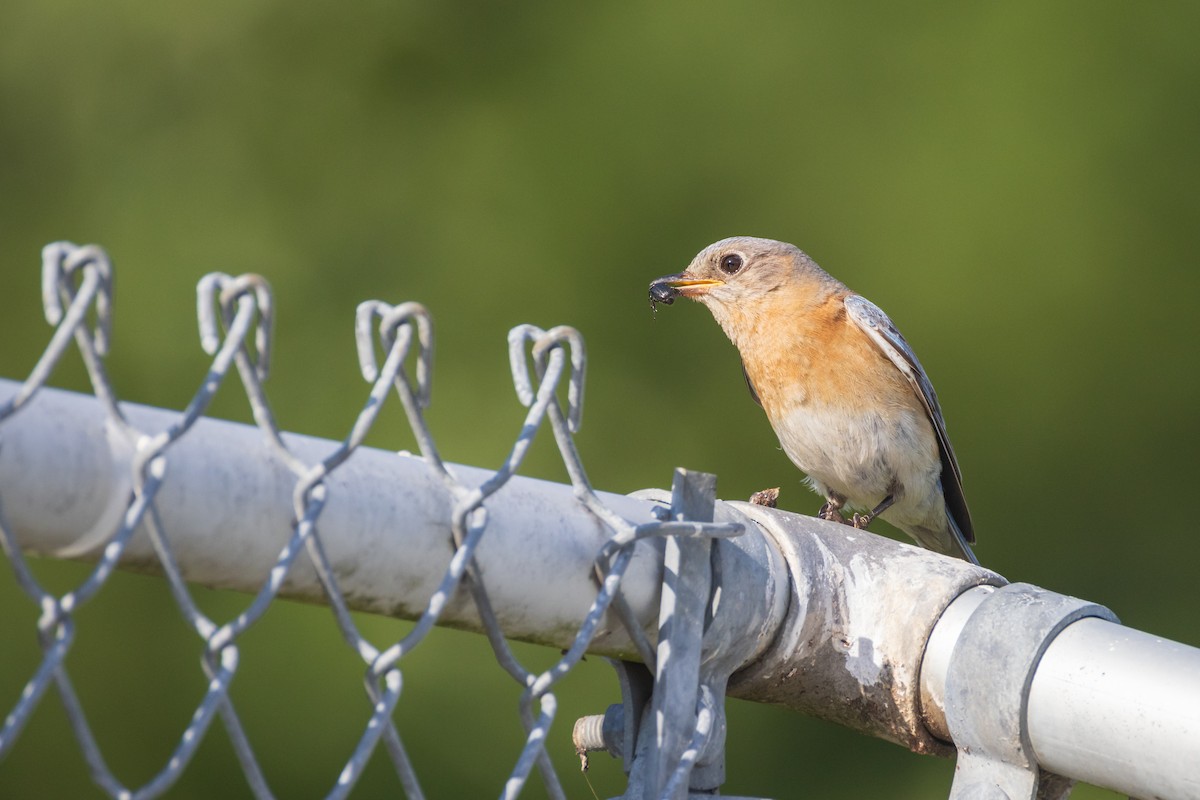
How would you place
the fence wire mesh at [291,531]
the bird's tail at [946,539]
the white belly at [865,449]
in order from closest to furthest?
the fence wire mesh at [291,531], the white belly at [865,449], the bird's tail at [946,539]

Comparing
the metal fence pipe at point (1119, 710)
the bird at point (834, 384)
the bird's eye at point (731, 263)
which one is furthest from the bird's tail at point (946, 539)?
the metal fence pipe at point (1119, 710)

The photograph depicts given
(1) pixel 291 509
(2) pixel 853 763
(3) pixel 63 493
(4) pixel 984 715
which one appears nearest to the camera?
(3) pixel 63 493

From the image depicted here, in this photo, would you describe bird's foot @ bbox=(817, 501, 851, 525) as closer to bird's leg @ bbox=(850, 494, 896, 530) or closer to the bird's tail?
bird's leg @ bbox=(850, 494, 896, 530)

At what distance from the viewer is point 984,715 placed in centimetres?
140

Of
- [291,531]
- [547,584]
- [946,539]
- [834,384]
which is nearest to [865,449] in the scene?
[834,384]

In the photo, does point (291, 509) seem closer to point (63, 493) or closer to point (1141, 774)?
point (63, 493)

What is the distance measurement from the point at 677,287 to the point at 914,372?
0.66 metres

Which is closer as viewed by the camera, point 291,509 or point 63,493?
point 63,493

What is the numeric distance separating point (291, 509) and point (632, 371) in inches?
133

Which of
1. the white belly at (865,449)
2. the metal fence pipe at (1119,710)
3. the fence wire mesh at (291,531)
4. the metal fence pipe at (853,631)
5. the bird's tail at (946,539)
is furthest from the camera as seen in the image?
the bird's tail at (946,539)

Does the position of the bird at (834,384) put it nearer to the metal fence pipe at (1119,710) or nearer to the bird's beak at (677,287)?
the bird's beak at (677,287)

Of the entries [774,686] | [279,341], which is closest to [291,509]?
[774,686]

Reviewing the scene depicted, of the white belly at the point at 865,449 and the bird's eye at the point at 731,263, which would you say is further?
the bird's eye at the point at 731,263

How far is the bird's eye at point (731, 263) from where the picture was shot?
3895mm
